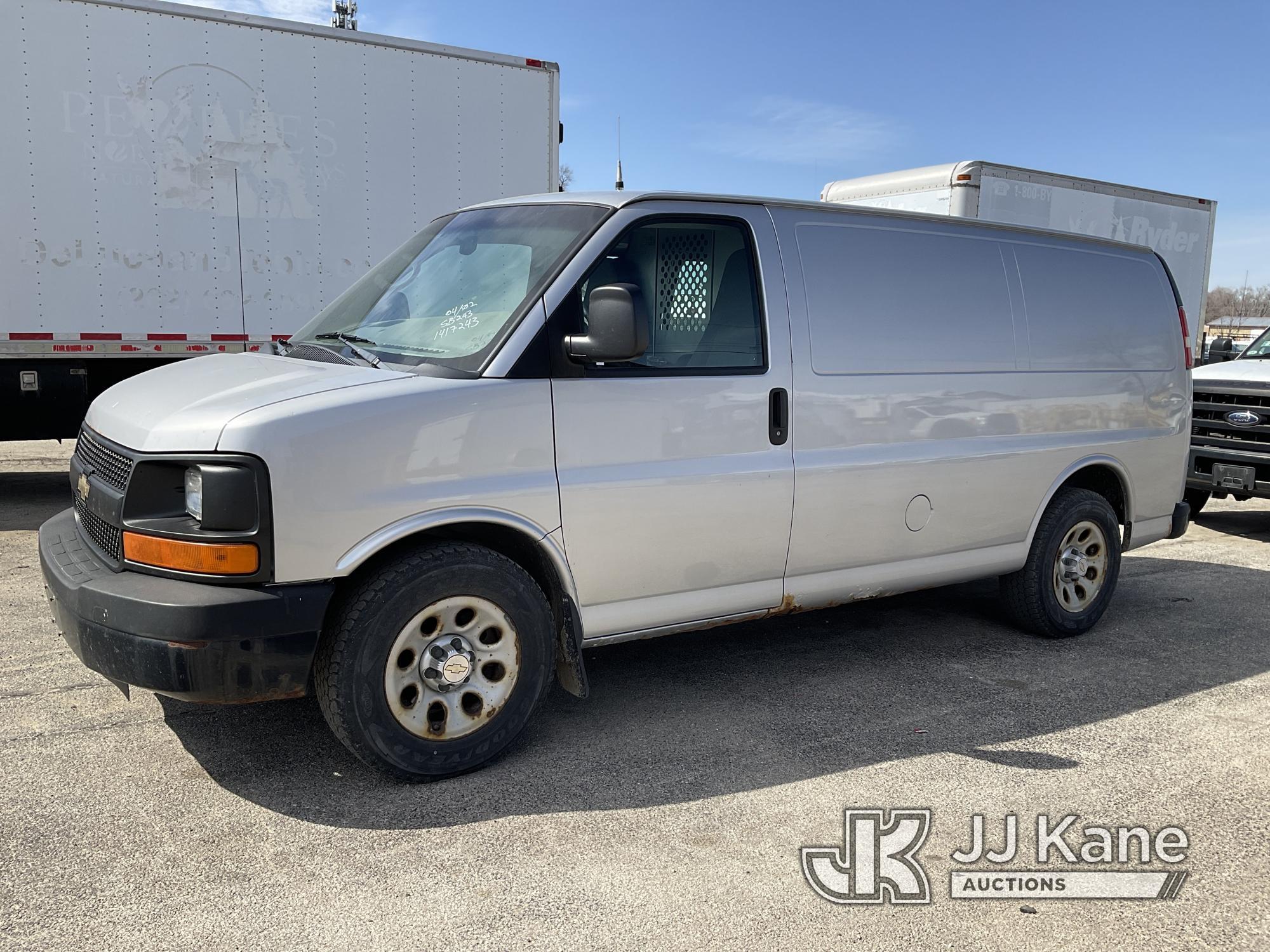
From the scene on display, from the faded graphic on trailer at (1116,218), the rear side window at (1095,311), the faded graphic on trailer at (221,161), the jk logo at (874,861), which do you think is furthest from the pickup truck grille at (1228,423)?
the jk logo at (874,861)

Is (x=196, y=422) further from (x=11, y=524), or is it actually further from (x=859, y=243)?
(x=11, y=524)

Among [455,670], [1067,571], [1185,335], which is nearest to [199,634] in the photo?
[455,670]

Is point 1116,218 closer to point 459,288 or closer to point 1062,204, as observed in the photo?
point 1062,204

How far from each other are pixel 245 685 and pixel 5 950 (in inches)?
36.4

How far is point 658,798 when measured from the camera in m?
3.61

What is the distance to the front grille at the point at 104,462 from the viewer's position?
3510 millimetres

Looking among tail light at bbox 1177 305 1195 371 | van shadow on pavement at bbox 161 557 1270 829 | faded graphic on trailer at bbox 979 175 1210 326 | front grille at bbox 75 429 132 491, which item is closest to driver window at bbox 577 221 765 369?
van shadow on pavement at bbox 161 557 1270 829

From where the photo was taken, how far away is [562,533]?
382 cm

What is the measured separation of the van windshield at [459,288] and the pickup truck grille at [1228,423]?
680 centimetres

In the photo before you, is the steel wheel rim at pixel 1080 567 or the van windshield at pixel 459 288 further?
the steel wheel rim at pixel 1080 567

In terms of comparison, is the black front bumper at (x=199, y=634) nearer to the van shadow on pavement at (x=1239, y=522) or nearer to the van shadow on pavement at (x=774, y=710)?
the van shadow on pavement at (x=774, y=710)

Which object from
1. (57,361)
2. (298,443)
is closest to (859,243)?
(298,443)

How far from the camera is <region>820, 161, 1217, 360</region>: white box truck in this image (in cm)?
1083

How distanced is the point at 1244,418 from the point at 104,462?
8574mm
